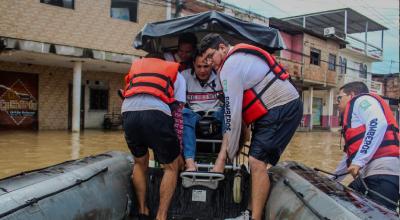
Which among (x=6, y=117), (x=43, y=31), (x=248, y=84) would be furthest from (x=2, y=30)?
(x=248, y=84)

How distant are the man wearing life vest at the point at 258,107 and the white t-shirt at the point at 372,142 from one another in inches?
27.1

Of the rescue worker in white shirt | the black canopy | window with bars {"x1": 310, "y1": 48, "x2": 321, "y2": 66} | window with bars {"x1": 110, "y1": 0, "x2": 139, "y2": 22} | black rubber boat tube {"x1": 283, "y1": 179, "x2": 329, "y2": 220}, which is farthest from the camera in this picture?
window with bars {"x1": 310, "y1": 48, "x2": 321, "y2": 66}

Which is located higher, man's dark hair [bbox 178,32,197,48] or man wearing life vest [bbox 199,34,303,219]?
man's dark hair [bbox 178,32,197,48]

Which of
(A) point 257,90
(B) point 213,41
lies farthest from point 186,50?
(A) point 257,90

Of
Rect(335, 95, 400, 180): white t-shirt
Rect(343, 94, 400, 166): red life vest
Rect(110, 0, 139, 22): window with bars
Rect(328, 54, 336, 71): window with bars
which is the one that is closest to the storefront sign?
Rect(110, 0, 139, 22): window with bars

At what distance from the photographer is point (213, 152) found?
171 inches

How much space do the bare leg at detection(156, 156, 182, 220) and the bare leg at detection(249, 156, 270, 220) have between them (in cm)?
68

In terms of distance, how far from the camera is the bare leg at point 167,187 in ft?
11.6

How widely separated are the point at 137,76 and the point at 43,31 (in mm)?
14187

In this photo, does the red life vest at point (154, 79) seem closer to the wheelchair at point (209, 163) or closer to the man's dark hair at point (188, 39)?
the wheelchair at point (209, 163)

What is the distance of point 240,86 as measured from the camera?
3.38 meters

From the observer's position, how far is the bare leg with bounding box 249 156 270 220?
11.2ft

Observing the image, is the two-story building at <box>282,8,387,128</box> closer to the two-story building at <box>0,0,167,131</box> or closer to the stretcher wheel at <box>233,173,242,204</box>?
the two-story building at <box>0,0,167,131</box>

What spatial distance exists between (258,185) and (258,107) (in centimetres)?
65
